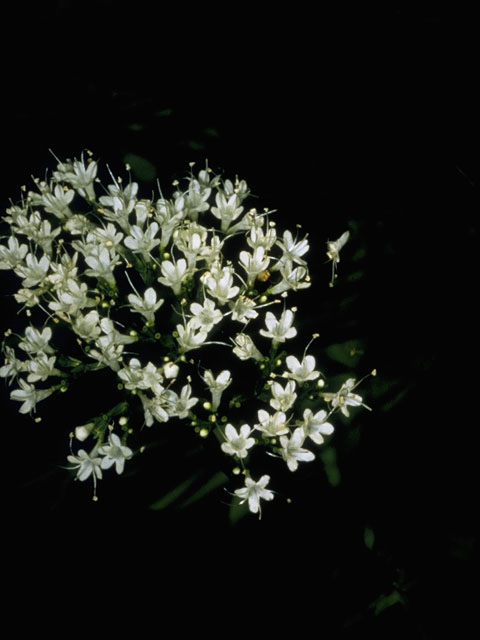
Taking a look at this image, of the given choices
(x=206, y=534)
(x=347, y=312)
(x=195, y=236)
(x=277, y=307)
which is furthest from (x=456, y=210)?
(x=206, y=534)

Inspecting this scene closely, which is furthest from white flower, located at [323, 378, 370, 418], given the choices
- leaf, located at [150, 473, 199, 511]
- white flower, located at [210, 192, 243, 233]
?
white flower, located at [210, 192, 243, 233]

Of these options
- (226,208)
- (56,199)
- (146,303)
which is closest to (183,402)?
(146,303)

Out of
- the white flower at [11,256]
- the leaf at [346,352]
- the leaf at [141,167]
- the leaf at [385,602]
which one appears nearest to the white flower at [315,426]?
the leaf at [346,352]

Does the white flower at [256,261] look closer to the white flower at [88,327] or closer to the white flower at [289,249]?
the white flower at [289,249]

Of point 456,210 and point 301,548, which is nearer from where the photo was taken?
point 301,548

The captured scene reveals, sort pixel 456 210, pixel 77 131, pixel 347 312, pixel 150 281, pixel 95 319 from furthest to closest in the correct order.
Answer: pixel 77 131
pixel 456 210
pixel 347 312
pixel 150 281
pixel 95 319

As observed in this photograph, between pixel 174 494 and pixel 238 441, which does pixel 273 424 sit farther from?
pixel 174 494

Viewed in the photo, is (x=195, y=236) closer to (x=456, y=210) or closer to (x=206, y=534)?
(x=206, y=534)
